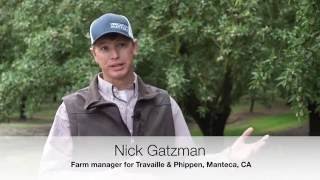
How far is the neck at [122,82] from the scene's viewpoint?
92.1 inches

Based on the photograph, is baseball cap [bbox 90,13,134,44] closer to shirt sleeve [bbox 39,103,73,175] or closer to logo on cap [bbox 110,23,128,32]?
logo on cap [bbox 110,23,128,32]

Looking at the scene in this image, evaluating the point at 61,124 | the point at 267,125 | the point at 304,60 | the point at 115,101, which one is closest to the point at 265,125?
the point at 267,125

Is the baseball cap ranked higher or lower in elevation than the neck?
higher

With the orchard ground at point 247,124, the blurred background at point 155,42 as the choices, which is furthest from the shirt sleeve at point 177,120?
the orchard ground at point 247,124

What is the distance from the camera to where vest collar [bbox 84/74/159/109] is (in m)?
2.29

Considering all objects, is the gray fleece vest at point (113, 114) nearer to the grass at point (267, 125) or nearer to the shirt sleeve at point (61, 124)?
the shirt sleeve at point (61, 124)

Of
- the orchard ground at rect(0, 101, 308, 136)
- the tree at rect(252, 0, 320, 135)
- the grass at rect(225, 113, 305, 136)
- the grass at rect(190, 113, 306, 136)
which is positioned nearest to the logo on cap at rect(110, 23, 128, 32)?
the tree at rect(252, 0, 320, 135)

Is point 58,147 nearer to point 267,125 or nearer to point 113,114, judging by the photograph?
point 113,114

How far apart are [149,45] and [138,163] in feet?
20.9

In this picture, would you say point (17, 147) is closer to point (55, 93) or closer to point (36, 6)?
point (55, 93)

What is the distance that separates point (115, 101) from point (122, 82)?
0.09m

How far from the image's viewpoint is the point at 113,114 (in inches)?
91.5

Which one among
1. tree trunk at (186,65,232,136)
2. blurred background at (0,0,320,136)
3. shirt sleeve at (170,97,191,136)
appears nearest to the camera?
shirt sleeve at (170,97,191,136)

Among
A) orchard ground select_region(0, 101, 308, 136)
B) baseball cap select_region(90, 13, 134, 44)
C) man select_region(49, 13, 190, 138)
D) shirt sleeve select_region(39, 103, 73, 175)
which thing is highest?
baseball cap select_region(90, 13, 134, 44)
